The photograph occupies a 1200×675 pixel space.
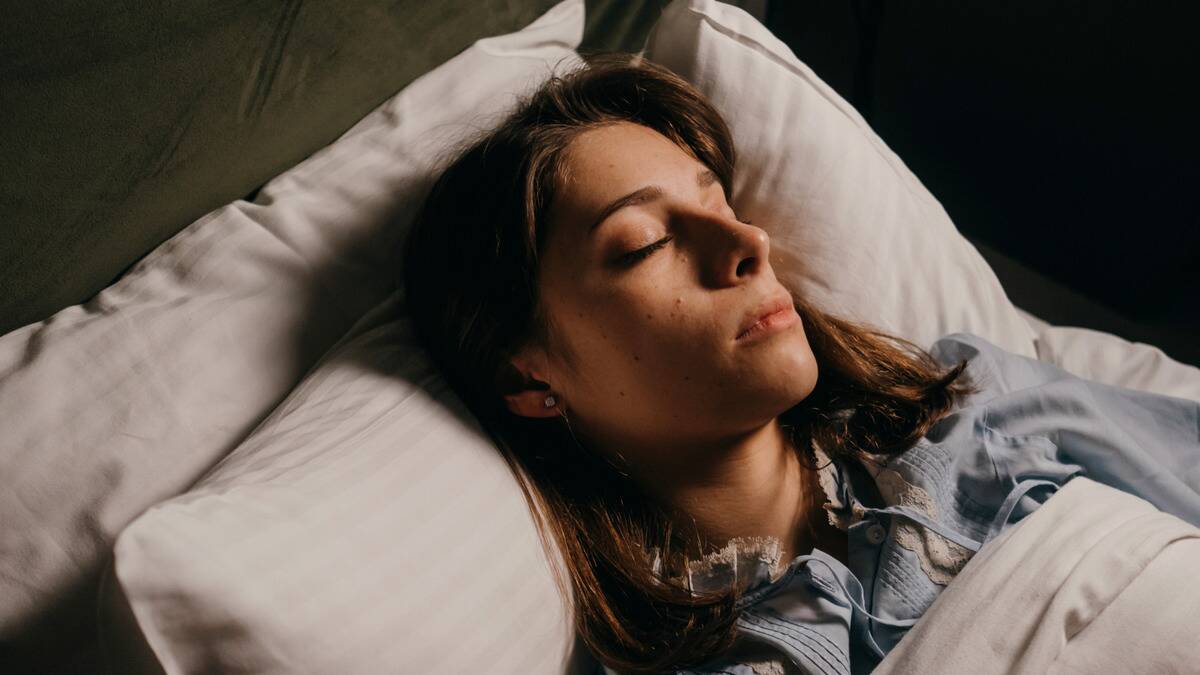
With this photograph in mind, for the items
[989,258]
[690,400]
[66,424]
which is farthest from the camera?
[989,258]

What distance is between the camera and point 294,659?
0.62 meters

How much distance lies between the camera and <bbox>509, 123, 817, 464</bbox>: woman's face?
0.82 meters

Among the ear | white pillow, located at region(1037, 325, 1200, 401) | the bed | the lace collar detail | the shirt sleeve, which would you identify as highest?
the bed

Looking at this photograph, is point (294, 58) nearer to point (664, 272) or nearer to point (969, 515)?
point (664, 272)

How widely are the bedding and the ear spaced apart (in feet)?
1.27

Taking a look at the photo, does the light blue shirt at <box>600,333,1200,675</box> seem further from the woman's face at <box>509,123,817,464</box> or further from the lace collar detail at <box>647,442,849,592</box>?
the woman's face at <box>509,123,817,464</box>

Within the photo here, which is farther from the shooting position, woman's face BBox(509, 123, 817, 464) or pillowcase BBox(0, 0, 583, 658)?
woman's face BBox(509, 123, 817, 464)

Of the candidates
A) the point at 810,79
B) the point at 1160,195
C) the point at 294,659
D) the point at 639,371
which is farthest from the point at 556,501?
the point at 1160,195

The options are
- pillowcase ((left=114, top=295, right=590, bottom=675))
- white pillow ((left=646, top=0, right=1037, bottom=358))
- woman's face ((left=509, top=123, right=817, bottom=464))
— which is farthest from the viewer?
white pillow ((left=646, top=0, right=1037, bottom=358))

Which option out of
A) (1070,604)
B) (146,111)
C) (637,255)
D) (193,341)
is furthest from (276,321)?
(1070,604)

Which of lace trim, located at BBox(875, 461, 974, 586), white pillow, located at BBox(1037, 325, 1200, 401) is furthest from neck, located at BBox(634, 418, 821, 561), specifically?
white pillow, located at BBox(1037, 325, 1200, 401)

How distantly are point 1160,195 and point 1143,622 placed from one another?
34.9 inches

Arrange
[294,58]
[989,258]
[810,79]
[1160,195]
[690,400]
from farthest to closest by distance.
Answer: [989,258]
[1160,195]
[810,79]
[294,58]
[690,400]

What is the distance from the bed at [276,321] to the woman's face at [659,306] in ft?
0.46
